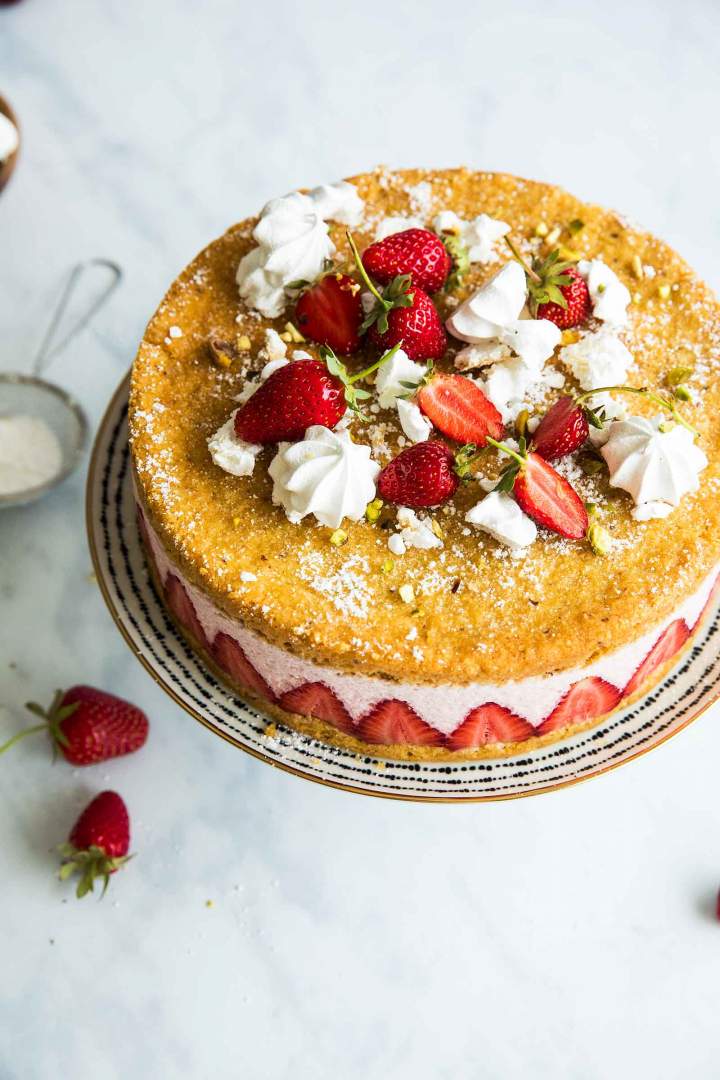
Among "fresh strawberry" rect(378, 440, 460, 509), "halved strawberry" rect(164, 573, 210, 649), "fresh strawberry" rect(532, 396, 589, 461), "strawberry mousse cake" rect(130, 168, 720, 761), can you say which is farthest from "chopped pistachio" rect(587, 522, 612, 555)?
"halved strawberry" rect(164, 573, 210, 649)

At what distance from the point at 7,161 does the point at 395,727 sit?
1794 mm

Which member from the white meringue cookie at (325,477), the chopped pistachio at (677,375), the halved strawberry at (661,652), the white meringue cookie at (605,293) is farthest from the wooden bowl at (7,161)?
the halved strawberry at (661,652)

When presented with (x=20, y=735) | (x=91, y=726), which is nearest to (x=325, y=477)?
(x=91, y=726)

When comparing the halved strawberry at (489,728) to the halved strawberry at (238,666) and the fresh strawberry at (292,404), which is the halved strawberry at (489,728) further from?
the fresh strawberry at (292,404)

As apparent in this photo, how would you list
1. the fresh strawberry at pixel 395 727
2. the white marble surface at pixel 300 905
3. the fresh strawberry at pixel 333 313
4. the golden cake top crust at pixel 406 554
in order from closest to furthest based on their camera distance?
the golden cake top crust at pixel 406 554, the fresh strawberry at pixel 395 727, the fresh strawberry at pixel 333 313, the white marble surface at pixel 300 905

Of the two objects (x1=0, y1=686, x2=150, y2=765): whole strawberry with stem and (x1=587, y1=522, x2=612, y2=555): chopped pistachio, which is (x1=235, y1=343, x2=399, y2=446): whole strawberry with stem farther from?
(x1=0, y1=686, x2=150, y2=765): whole strawberry with stem

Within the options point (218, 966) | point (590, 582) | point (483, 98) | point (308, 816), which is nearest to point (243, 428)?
point (590, 582)

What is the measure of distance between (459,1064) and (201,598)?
3.42ft

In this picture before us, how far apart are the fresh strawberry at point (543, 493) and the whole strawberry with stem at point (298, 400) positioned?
0.96ft

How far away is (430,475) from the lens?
2.20 metres

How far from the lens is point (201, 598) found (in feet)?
7.62

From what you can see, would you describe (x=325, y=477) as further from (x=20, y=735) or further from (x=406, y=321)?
(x=20, y=735)

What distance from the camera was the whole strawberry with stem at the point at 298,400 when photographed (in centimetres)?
224

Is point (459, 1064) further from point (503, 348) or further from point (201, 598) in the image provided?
point (503, 348)
